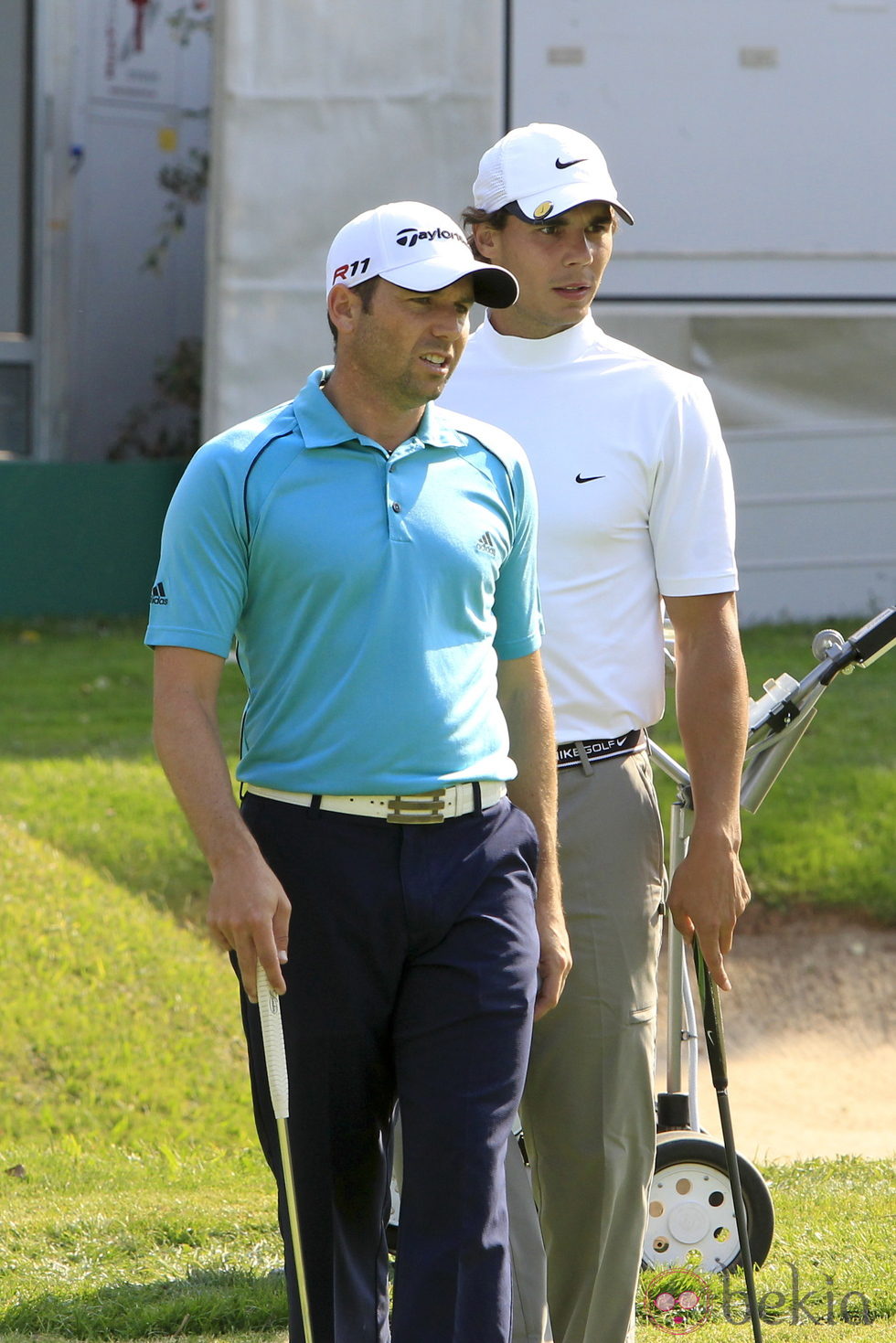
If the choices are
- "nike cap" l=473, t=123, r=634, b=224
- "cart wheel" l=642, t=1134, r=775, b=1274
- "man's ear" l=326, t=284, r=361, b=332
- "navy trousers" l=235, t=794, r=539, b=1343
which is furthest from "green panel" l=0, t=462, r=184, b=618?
"navy trousers" l=235, t=794, r=539, b=1343

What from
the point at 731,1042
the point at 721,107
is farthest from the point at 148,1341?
the point at 721,107

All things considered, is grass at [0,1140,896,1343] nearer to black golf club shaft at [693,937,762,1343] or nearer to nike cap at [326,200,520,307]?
black golf club shaft at [693,937,762,1343]

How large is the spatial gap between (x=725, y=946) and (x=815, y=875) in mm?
4414

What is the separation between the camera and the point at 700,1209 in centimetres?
415

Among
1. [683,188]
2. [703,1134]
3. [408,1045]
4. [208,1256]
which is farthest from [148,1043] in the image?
[683,188]

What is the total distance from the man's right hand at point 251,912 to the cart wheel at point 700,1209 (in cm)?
173

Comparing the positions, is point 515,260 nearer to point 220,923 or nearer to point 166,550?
point 166,550

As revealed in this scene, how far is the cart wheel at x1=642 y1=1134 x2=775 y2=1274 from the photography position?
13.5ft

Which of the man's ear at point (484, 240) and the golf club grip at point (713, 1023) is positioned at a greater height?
the man's ear at point (484, 240)

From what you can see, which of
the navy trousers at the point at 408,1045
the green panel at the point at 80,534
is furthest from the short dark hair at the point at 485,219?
the green panel at the point at 80,534

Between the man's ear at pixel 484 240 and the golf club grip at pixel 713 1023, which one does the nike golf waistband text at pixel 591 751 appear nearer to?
the golf club grip at pixel 713 1023

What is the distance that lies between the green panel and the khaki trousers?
Result: 9.50m

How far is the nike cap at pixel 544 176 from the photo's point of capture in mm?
3445

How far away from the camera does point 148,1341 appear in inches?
154
